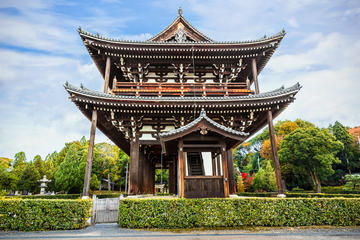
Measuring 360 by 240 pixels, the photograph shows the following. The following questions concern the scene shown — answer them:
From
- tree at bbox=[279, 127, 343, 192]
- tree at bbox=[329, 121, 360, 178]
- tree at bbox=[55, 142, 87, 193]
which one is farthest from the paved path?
tree at bbox=[329, 121, 360, 178]

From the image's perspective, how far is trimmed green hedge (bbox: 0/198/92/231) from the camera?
827 cm

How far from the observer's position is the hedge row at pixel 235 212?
823cm

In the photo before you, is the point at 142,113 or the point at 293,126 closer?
the point at 142,113

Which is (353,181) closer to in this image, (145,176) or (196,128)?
(145,176)

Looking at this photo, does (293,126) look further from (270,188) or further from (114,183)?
(114,183)

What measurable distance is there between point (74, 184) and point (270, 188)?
1215 inches

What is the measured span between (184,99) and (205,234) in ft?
23.0

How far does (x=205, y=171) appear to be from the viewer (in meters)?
12.7

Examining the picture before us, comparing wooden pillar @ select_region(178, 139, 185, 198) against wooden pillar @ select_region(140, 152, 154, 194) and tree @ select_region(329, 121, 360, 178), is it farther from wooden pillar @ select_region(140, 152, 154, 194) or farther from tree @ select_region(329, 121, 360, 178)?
tree @ select_region(329, 121, 360, 178)

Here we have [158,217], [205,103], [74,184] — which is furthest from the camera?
[74,184]

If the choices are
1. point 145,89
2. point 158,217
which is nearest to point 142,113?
point 145,89

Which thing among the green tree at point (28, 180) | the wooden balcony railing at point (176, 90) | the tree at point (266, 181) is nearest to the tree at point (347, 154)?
the tree at point (266, 181)

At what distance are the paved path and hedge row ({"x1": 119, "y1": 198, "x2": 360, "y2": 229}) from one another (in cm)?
41

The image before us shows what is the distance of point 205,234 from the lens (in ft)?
24.4
